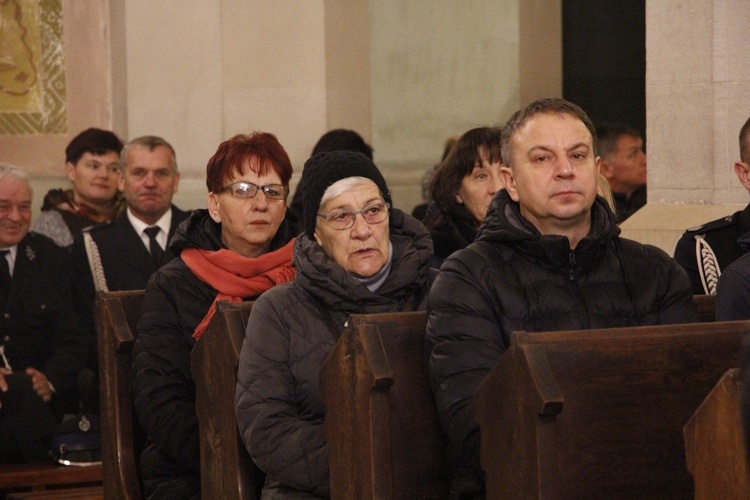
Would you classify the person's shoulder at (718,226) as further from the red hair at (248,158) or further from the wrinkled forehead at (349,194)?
the red hair at (248,158)

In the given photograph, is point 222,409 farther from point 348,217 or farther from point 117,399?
point 117,399

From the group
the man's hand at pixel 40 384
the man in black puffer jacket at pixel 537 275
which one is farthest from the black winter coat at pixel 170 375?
the man's hand at pixel 40 384

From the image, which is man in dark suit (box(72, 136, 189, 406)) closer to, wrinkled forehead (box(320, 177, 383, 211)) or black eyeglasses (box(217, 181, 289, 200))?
black eyeglasses (box(217, 181, 289, 200))

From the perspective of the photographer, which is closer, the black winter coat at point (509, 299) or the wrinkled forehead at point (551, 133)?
the black winter coat at point (509, 299)

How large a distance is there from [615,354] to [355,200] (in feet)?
3.87

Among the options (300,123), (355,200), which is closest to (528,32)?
(300,123)

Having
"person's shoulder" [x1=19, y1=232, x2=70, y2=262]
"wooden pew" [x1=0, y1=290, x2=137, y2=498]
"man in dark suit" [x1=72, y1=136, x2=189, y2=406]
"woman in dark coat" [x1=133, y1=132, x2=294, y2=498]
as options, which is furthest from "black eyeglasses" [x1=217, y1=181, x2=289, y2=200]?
"person's shoulder" [x1=19, y1=232, x2=70, y2=262]

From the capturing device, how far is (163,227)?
625 cm

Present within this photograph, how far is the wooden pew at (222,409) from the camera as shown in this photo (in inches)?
157

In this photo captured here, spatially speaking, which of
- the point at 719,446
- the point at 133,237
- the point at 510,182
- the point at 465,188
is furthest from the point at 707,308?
the point at 133,237

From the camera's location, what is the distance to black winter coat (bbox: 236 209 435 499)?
3674 millimetres

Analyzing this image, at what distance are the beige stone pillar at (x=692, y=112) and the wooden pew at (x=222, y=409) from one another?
222cm

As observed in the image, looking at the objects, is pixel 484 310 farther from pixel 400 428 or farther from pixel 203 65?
pixel 203 65

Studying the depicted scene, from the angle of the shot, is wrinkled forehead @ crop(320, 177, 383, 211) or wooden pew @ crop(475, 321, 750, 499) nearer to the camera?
wooden pew @ crop(475, 321, 750, 499)
